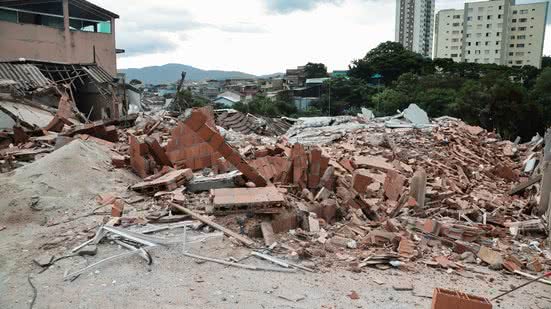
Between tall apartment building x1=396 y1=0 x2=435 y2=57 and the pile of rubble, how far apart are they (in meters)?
86.2

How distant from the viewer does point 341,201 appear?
24.8 feet

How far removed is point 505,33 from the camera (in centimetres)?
7188

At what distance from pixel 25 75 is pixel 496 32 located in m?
75.3

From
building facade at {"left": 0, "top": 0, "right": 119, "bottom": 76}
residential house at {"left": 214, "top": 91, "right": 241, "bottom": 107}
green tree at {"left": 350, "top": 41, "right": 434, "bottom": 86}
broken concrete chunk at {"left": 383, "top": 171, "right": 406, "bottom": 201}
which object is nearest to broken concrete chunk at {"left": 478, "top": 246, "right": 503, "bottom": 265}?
broken concrete chunk at {"left": 383, "top": 171, "right": 406, "bottom": 201}

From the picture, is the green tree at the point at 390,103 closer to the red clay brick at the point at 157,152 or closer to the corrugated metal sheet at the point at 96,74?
the corrugated metal sheet at the point at 96,74

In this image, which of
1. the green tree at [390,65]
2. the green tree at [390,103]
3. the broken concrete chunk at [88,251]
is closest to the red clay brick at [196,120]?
the broken concrete chunk at [88,251]

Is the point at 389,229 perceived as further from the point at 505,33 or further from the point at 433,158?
the point at 505,33

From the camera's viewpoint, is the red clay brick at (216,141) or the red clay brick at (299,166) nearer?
the red clay brick at (216,141)

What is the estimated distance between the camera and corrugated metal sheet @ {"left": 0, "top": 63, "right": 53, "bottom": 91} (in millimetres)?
14758

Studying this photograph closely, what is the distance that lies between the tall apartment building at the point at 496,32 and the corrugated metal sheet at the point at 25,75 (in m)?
72.2

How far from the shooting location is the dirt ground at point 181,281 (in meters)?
4.11

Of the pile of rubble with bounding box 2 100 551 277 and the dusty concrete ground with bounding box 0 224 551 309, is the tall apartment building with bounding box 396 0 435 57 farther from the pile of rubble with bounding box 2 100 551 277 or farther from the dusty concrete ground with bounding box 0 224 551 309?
the dusty concrete ground with bounding box 0 224 551 309

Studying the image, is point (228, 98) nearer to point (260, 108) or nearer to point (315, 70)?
point (260, 108)

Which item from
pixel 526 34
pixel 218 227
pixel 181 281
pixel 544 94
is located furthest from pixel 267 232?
pixel 526 34
